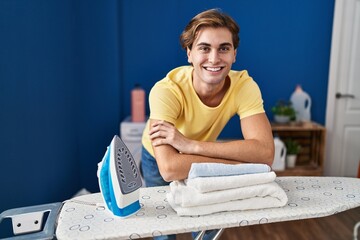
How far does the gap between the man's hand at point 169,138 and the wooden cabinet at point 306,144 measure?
1828mm

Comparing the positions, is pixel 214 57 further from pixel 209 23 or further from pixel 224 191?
pixel 224 191

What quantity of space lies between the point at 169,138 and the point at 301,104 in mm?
2256

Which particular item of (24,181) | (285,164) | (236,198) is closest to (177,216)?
(236,198)

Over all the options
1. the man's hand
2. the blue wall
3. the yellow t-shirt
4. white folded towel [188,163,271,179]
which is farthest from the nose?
the blue wall

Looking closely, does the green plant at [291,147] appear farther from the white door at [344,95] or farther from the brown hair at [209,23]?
the brown hair at [209,23]

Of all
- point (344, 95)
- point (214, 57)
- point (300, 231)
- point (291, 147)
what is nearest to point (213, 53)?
point (214, 57)

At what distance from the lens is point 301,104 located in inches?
122

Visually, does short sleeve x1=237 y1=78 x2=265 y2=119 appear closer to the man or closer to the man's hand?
the man

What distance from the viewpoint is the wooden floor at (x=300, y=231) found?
7.86 feet

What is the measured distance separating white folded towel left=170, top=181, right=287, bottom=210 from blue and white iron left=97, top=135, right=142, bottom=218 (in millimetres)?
112

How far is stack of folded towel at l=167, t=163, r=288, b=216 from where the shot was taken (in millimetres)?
917

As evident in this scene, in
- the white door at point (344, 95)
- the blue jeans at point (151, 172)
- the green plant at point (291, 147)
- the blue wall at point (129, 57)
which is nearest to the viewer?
the blue jeans at point (151, 172)

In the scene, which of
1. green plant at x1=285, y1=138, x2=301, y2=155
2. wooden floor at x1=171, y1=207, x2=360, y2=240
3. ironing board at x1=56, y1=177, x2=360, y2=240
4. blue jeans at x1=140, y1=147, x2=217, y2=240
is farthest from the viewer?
green plant at x1=285, y1=138, x2=301, y2=155

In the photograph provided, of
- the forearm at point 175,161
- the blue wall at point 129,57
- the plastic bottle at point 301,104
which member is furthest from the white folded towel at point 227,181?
the plastic bottle at point 301,104
